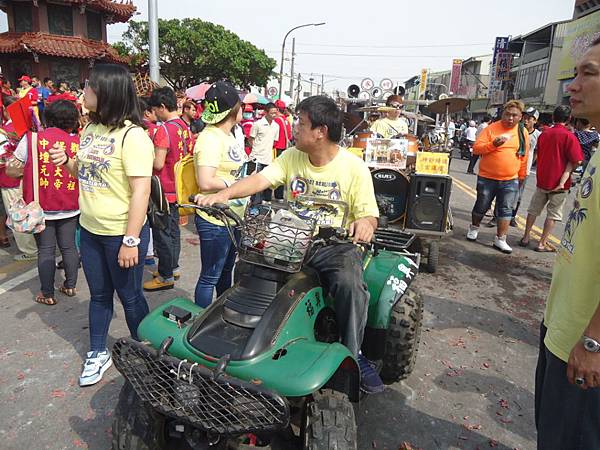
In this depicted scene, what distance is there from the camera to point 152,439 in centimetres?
207

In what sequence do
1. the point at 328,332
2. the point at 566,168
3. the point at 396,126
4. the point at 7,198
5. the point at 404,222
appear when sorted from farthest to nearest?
the point at 396,126 → the point at 566,168 → the point at 404,222 → the point at 7,198 → the point at 328,332

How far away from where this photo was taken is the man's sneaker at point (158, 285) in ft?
15.4

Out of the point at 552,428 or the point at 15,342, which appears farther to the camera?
the point at 15,342

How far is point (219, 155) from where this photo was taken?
130 inches

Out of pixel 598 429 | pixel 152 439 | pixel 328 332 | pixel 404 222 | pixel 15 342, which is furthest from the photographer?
pixel 404 222

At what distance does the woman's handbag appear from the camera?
3.87m

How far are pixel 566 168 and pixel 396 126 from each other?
289 cm

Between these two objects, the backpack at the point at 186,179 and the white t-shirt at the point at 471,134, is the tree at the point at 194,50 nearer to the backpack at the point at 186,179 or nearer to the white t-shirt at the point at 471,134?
the white t-shirt at the point at 471,134

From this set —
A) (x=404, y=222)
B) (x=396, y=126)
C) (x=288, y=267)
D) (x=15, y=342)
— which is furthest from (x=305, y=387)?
(x=396, y=126)

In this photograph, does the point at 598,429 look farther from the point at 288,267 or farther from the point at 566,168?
the point at 566,168

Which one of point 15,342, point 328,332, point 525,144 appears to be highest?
point 525,144

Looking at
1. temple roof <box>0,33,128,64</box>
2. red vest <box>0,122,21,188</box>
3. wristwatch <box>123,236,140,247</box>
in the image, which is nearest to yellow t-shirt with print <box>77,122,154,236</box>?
wristwatch <box>123,236,140,247</box>

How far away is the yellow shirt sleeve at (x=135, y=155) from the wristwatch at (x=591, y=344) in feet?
7.86

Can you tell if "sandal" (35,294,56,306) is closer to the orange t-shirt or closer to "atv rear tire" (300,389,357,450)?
"atv rear tire" (300,389,357,450)
